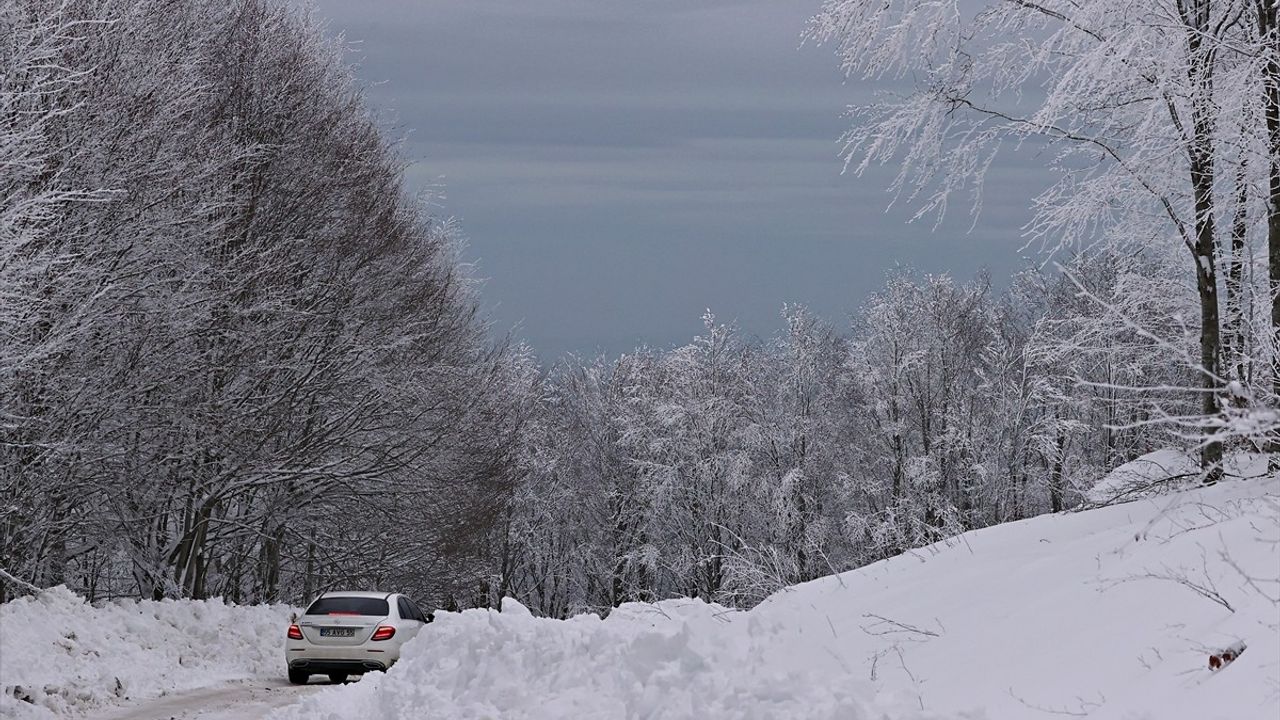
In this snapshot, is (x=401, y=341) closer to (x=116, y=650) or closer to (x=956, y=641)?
(x=116, y=650)

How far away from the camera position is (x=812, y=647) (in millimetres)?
8125

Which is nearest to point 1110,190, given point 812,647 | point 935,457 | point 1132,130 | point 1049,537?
point 1132,130

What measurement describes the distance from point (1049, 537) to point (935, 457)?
3274 centimetres

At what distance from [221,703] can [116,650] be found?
9.63 ft

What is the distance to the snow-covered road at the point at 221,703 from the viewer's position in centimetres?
1428

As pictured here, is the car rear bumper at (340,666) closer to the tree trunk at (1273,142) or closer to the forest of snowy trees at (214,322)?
the forest of snowy trees at (214,322)

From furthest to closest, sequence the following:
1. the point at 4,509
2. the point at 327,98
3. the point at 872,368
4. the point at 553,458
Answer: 1. the point at 553,458
2. the point at 872,368
3. the point at 327,98
4. the point at 4,509

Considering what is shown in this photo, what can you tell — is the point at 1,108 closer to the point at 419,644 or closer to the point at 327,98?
the point at 419,644

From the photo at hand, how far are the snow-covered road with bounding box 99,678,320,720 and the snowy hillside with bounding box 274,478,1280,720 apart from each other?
4.26 metres

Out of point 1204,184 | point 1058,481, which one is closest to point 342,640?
point 1204,184

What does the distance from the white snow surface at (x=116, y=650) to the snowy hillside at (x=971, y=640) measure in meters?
5.71

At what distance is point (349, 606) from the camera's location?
62.0 ft

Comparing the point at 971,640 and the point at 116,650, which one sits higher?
the point at 971,640

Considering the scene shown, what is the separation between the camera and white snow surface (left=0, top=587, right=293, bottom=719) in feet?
48.7
